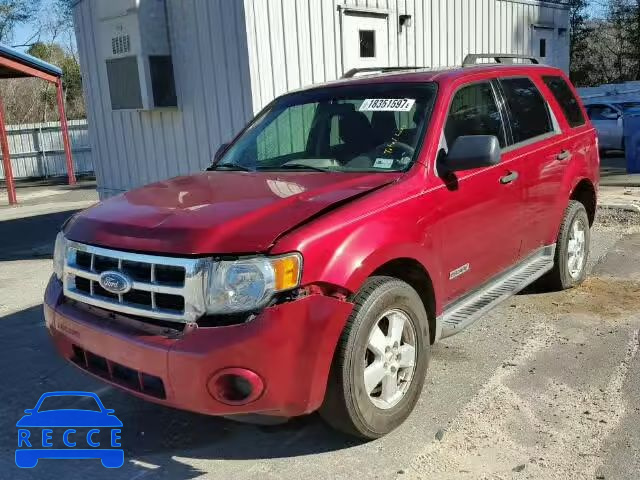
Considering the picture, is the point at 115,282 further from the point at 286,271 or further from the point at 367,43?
the point at 367,43

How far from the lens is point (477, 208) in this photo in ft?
13.4

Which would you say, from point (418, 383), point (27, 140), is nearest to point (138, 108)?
point (418, 383)

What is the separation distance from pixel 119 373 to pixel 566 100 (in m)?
4.29

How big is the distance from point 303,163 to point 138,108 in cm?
481

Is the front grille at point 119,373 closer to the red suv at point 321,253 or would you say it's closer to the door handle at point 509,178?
the red suv at point 321,253

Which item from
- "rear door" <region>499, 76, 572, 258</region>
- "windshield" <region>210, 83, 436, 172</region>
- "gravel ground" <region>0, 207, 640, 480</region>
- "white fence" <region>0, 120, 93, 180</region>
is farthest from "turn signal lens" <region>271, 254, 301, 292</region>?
"white fence" <region>0, 120, 93, 180</region>

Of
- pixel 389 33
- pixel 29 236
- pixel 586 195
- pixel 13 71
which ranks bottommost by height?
pixel 29 236

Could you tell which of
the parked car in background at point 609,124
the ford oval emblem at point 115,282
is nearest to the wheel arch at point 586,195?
the ford oval emblem at point 115,282

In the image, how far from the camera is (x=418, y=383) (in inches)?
141

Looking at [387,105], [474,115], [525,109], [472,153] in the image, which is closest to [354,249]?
[472,153]

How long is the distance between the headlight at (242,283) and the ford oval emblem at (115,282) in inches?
17.9

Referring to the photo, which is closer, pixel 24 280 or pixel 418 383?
pixel 418 383

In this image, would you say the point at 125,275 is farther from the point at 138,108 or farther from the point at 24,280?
the point at 138,108

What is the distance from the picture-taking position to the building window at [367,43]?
8.60 m
